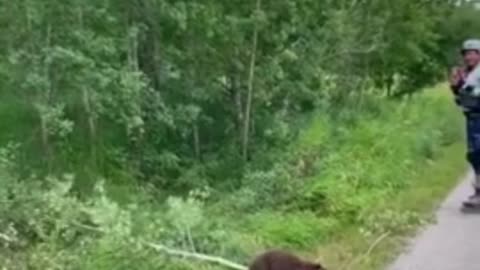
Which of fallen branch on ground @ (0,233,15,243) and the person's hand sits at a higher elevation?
the person's hand

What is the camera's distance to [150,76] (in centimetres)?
1527

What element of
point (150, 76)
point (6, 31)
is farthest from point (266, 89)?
point (6, 31)

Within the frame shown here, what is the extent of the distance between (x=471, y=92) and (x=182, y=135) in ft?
14.7

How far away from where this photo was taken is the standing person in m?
12.4

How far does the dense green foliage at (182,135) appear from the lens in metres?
10.4

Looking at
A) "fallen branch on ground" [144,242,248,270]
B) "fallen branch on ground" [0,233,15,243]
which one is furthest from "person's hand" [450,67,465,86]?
"fallen branch on ground" [0,233,15,243]

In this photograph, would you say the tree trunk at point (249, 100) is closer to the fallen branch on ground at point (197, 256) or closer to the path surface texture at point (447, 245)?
the path surface texture at point (447, 245)

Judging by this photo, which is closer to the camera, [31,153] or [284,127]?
[31,153]

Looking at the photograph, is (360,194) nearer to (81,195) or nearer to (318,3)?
(81,195)

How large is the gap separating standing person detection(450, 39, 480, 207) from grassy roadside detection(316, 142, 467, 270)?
0.71 metres

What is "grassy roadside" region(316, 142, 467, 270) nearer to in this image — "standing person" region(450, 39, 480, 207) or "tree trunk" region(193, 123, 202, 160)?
"standing person" region(450, 39, 480, 207)

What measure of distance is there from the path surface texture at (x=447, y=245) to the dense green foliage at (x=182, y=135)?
1.35 feet

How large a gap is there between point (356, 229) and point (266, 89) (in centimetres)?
498

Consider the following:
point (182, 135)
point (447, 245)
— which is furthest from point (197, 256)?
point (182, 135)
